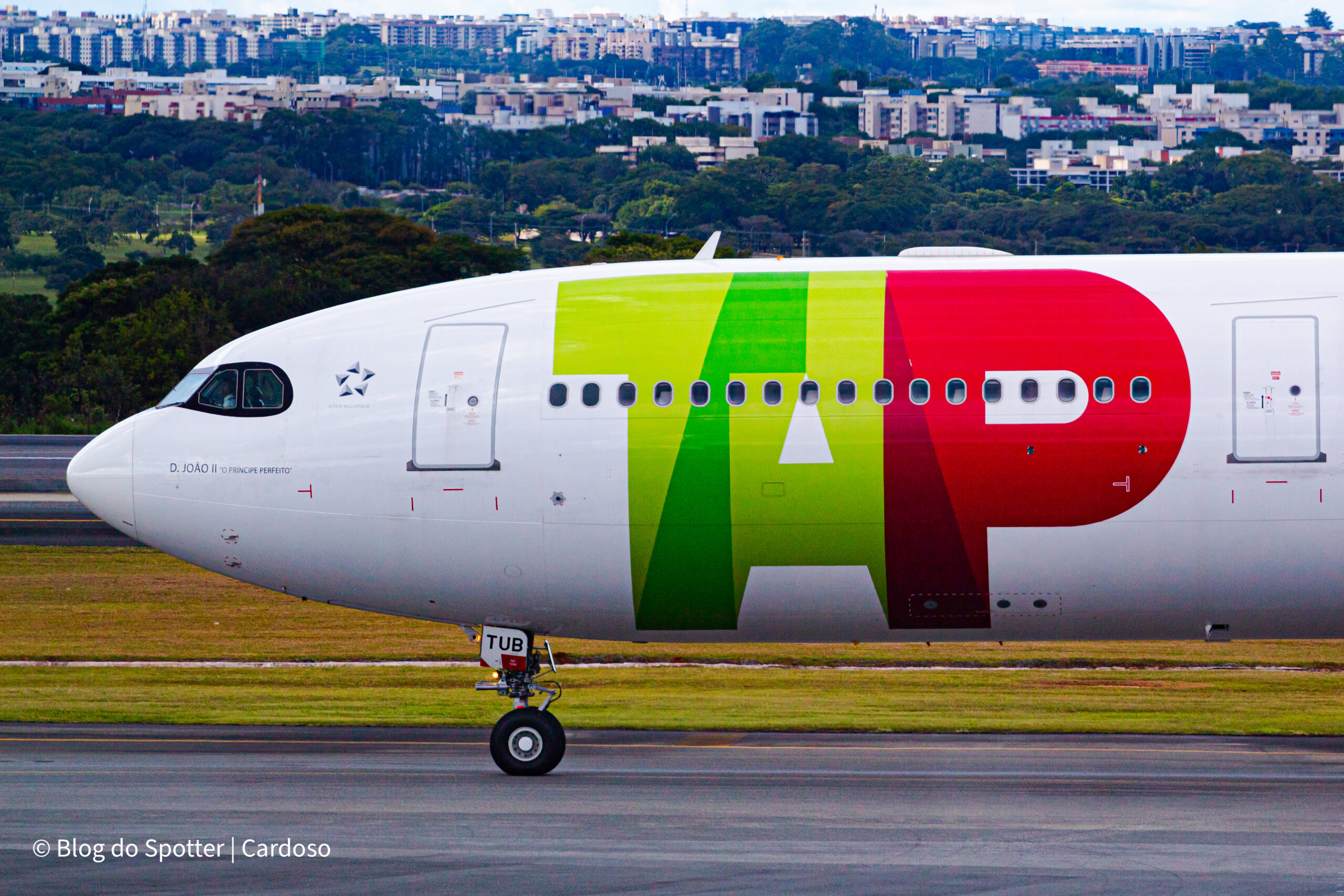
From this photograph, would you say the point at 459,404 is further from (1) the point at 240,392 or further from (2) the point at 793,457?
(2) the point at 793,457

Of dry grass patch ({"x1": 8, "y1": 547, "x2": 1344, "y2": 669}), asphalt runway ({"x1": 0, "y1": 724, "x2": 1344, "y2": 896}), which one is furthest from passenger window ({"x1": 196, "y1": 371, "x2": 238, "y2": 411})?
Result: dry grass patch ({"x1": 8, "y1": 547, "x2": 1344, "y2": 669})

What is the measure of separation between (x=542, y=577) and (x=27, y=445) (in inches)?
1967

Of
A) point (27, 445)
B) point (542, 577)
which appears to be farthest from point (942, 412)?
point (27, 445)

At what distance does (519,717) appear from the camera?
2012cm

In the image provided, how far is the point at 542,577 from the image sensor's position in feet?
63.5

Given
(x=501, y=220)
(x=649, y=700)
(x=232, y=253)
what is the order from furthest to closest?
(x=501, y=220), (x=232, y=253), (x=649, y=700)

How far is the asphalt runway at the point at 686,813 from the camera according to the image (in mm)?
16438

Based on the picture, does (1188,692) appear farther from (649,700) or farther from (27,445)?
(27,445)

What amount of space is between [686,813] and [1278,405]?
25.8 feet

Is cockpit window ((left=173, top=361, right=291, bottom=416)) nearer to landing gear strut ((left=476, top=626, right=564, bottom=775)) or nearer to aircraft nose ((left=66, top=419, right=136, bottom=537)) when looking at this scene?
aircraft nose ((left=66, top=419, right=136, bottom=537))

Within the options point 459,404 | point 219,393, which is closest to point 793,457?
point 459,404

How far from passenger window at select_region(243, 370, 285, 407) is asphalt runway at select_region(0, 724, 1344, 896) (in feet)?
15.0

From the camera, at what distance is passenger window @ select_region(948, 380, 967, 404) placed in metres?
18.6

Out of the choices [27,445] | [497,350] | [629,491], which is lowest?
[27,445]
